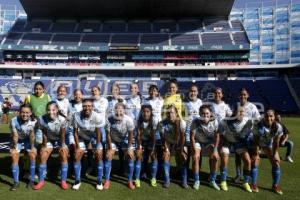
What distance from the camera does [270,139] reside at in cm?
647

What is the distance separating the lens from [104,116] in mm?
6613

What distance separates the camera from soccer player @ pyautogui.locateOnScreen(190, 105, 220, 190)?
21.5 ft

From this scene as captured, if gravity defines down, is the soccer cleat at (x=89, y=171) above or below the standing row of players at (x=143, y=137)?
below

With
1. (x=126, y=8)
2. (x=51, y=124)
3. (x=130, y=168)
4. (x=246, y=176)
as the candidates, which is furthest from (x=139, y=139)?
(x=126, y=8)

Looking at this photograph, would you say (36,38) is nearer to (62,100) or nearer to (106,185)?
(62,100)

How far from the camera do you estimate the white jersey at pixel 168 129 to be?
6.53 meters

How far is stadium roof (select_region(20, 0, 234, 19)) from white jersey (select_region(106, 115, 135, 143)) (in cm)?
3490

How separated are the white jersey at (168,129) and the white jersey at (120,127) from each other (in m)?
0.58

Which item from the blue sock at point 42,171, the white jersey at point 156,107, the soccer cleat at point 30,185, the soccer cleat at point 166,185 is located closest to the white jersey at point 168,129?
the white jersey at point 156,107

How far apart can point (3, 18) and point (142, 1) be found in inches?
1203

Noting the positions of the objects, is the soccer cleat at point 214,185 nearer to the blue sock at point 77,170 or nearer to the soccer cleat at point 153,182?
the soccer cleat at point 153,182

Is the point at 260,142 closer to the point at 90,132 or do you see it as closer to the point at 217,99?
the point at 217,99

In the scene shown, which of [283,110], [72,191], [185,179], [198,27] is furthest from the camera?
[198,27]

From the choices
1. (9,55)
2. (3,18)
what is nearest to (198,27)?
(9,55)
